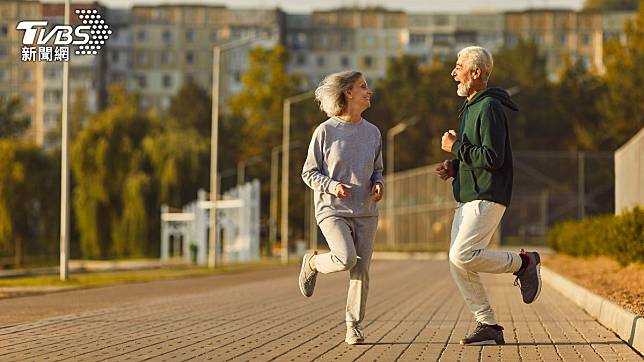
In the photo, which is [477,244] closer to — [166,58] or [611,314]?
[611,314]

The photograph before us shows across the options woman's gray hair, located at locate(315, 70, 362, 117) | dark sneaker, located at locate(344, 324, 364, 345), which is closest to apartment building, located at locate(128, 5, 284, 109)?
woman's gray hair, located at locate(315, 70, 362, 117)

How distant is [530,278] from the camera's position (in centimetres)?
1248

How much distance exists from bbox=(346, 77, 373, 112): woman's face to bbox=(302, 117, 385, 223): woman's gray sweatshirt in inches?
6.8

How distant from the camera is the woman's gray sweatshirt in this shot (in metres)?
12.6

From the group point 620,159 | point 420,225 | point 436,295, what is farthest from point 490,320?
point 420,225

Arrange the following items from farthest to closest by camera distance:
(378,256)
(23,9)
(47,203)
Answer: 1. (23,9)
2. (378,256)
3. (47,203)

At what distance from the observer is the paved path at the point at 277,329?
12094mm

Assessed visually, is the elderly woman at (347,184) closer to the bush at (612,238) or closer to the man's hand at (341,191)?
the man's hand at (341,191)

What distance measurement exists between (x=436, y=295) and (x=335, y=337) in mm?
11068

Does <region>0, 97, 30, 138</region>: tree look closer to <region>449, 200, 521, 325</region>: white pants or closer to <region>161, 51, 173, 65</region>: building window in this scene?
<region>161, 51, 173, 65</region>: building window

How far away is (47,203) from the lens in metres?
71.9

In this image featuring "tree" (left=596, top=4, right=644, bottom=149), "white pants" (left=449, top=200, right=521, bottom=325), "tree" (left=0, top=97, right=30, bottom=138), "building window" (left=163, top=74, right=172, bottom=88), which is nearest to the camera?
"white pants" (left=449, top=200, right=521, bottom=325)

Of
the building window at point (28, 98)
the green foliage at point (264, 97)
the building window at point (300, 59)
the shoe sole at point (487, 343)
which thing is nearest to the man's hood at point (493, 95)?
the shoe sole at point (487, 343)

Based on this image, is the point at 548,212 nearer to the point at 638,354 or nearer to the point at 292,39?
the point at 638,354
